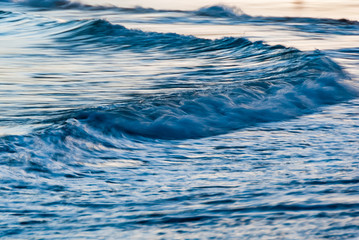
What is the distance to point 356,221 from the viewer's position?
2680 mm

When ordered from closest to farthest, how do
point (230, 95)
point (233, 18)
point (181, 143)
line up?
point (181, 143)
point (230, 95)
point (233, 18)

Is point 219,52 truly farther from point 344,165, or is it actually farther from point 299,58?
point 344,165

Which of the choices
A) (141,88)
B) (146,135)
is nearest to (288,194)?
(146,135)

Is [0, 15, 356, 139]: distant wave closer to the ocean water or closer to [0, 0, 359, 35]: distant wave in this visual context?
the ocean water

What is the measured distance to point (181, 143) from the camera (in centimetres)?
436

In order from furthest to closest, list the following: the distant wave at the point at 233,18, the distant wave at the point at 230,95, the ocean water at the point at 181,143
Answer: the distant wave at the point at 233,18, the distant wave at the point at 230,95, the ocean water at the point at 181,143

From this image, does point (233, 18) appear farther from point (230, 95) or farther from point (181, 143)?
point (181, 143)

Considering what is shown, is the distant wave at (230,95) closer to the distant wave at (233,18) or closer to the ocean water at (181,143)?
the ocean water at (181,143)

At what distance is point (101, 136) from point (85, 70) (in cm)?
414

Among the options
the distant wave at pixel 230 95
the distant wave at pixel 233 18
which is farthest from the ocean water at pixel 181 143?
the distant wave at pixel 233 18

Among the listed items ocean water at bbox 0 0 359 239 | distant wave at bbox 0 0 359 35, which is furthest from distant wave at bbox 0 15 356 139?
distant wave at bbox 0 0 359 35

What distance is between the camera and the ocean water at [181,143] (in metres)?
2.77

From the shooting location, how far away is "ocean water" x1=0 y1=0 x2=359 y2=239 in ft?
9.09

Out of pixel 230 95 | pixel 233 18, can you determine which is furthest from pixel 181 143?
pixel 233 18
